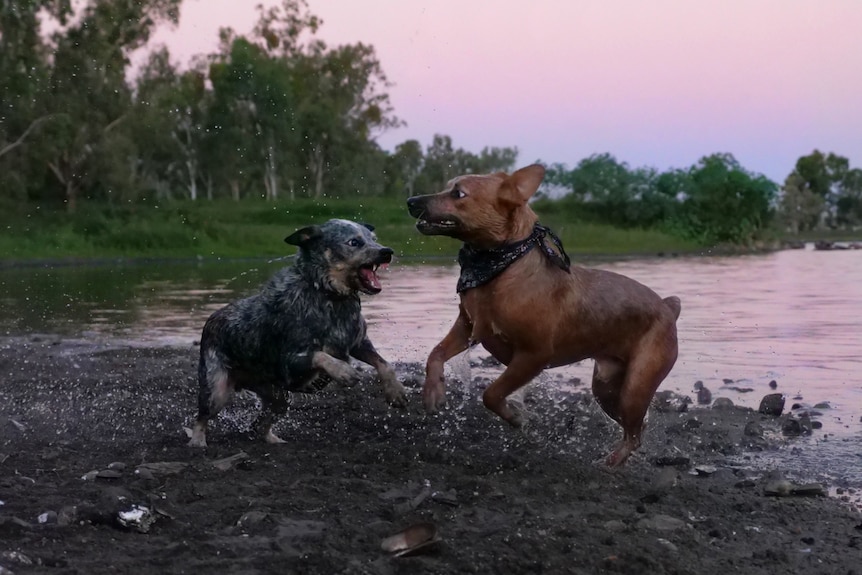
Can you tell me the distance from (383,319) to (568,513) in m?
11.4

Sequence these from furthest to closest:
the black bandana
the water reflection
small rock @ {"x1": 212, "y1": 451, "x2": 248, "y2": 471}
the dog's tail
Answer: the water reflection
the dog's tail
the black bandana
small rock @ {"x1": 212, "y1": 451, "x2": 248, "y2": 471}

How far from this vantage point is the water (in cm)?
1076

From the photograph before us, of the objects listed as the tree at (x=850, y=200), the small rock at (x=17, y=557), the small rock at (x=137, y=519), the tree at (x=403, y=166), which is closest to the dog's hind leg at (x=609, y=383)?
the small rock at (x=137, y=519)

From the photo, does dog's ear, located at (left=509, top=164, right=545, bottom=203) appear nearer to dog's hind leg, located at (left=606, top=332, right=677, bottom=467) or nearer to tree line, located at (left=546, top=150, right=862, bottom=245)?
dog's hind leg, located at (left=606, top=332, right=677, bottom=467)

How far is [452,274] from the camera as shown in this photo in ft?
99.8

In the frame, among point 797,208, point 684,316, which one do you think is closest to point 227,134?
point 797,208

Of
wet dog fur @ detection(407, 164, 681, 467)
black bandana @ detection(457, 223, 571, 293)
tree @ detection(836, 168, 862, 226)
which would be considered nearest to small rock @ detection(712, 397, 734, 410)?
wet dog fur @ detection(407, 164, 681, 467)

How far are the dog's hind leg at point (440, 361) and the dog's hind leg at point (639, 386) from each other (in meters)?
1.08

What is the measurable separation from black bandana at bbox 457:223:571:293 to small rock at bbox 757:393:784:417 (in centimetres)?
323

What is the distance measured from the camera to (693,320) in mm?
16922

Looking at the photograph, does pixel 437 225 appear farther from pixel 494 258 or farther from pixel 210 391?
pixel 210 391

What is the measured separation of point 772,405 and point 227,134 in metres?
68.7

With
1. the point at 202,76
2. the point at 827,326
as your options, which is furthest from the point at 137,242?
the point at 827,326

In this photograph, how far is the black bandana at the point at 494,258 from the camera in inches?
264
